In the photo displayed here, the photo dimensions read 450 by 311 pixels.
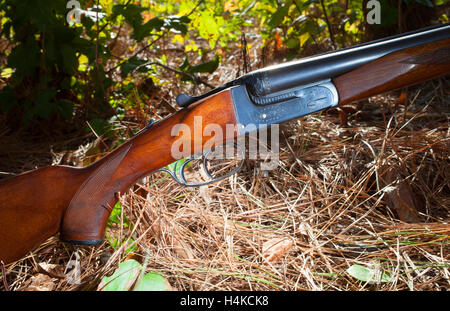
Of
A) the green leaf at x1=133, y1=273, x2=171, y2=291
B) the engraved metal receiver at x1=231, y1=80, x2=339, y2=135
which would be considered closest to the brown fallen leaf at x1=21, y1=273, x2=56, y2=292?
the green leaf at x1=133, y1=273, x2=171, y2=291

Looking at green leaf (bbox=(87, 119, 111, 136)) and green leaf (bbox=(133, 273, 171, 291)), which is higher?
green leaf (bbox=(87, 119, 111, 136))

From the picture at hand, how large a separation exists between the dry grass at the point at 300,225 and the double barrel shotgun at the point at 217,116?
0.22 m

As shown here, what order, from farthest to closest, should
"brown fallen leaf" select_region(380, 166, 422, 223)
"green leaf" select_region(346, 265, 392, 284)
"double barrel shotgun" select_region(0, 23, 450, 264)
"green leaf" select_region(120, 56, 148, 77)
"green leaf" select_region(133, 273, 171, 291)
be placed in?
"green leaf" select_region(120, 56, 148, 77) → "brown fallen leaf" select_region(380, 166, 422, 223) → "double barrel shotgun" select_region(0, 23, 450, 264) → "green leaf" select_region(346, 265, 392, 284) → "green leaf" select_region(133, 273, 171, 291)

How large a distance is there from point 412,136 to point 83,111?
9.25 feet

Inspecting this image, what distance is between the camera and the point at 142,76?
346 cm

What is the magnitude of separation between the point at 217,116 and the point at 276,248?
29.8 inches

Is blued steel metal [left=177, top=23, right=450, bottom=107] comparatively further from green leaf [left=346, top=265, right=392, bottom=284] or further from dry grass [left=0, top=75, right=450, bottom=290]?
green leaf [left=346, top=265, right=392, bottom=284]

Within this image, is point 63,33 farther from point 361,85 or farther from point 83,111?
point 361,85

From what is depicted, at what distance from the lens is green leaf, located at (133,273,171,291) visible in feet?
4.17

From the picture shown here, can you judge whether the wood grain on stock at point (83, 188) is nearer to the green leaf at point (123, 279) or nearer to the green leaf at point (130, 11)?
the green leaf at point (123, 279)

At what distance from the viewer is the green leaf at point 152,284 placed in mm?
1271

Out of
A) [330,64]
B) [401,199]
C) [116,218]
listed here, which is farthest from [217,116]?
[401,199]

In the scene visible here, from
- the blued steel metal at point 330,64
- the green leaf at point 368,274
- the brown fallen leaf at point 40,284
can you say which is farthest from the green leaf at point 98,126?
the green leaf at point 368,274
